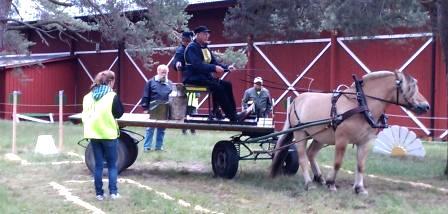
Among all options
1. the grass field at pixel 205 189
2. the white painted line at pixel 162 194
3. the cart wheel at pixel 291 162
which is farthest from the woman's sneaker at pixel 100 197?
the cart wheel at pixel 291 162

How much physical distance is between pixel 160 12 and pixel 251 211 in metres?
11.7

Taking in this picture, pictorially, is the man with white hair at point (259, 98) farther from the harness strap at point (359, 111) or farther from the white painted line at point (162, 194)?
the white painted line at point (162, 194)

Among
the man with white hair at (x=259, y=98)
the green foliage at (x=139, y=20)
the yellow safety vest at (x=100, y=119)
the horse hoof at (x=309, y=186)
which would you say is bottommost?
the horse hoof at (x=309, y=186)

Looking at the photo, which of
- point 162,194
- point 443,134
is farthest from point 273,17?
point 443,134

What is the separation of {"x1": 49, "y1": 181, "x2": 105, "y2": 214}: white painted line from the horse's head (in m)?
4.22

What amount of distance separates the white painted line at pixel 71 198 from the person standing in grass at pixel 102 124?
0.91 ft

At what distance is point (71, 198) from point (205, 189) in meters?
1.92

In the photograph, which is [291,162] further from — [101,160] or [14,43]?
[14,43]

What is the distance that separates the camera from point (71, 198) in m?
8.39

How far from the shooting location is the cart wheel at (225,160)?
1013 centimetres

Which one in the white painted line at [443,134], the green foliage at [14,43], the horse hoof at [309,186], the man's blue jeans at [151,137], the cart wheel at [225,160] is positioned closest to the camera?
the horse hoof at [309,186]

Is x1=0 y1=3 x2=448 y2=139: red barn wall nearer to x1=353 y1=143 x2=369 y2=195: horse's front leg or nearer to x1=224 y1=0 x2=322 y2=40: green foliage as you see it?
x1=224 y1=0 x2=322 y2=40: green foliage

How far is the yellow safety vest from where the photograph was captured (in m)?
8.23

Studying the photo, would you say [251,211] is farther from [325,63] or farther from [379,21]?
[325,63]
